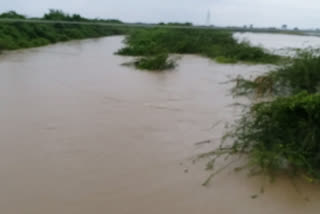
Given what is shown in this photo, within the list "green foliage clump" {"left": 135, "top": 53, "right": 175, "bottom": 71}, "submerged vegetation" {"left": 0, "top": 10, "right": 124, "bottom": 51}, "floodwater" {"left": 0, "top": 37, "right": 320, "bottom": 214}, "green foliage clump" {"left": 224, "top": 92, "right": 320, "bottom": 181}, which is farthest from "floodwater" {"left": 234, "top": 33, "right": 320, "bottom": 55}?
"submerged vegetation" {"left": 0, "top": 10, "right": 124, "bottom": 51}

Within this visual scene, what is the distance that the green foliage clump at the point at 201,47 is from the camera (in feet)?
36.4

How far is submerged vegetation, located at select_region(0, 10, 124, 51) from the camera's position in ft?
43.9

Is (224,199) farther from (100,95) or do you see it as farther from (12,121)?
(100,95)

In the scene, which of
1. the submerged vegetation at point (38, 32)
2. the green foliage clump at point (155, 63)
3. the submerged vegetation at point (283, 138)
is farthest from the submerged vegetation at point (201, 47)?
the submerged vegetation at point (283, 138)

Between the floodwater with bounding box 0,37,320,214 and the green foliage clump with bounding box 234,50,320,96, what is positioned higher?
the green foliage clump with bounding box 234,50,320,96

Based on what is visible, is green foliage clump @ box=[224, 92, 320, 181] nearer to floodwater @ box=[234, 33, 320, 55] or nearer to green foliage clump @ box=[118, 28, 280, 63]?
floodwater @ box=[234, 33, 320, 55]

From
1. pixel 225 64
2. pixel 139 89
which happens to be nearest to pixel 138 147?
pixel 139 89

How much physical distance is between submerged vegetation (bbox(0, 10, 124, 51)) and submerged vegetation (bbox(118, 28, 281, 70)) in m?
3.75

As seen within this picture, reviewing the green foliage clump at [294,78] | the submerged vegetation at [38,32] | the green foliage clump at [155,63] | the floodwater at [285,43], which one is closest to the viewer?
the green foliage clump at [294,78]

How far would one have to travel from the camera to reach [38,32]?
1631 centimetres

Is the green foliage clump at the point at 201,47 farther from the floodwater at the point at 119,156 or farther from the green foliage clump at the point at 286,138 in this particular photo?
the green foliage clump at the point at 286,138

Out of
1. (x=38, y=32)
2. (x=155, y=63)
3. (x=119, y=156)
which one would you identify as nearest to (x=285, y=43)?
(x=38, y=32)

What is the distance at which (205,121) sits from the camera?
163 inches

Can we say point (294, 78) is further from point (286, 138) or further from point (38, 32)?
point (38, 32)
